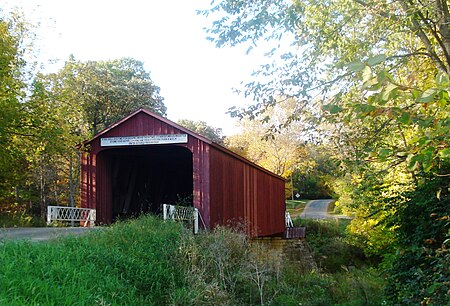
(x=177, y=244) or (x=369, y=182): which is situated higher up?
(x=369, y=182)

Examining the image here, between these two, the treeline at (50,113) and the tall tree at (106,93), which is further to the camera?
the tall tree at (106,93)

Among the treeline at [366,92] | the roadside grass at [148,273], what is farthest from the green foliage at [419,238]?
the roadside grass at [148,273]

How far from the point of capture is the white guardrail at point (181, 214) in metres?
10.8

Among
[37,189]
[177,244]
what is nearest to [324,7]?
[177,244]

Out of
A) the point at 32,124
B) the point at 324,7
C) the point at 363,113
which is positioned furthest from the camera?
the point at 32,124

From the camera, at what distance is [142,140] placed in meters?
12.8

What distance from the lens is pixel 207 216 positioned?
12234 millimetres

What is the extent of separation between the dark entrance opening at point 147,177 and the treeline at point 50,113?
1704 mm

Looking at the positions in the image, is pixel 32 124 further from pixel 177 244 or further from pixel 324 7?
pixel 324 7

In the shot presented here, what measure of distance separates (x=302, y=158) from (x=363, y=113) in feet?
92.6

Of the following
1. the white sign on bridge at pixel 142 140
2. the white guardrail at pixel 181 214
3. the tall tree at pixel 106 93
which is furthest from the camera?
the tall tree at pixel 106 93

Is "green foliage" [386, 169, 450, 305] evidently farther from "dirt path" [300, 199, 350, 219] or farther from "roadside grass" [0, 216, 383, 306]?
"dirt path" [300, 199, 350, 219]

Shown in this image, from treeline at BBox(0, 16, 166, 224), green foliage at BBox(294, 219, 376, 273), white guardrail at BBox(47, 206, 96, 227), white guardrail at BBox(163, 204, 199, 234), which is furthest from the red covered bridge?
green foliage at BBox(294, 219, 376, 273)

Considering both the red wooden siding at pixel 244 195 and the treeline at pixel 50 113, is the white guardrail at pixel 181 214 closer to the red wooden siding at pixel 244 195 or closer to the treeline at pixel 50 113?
the red wooden siding at pixel 244 195
